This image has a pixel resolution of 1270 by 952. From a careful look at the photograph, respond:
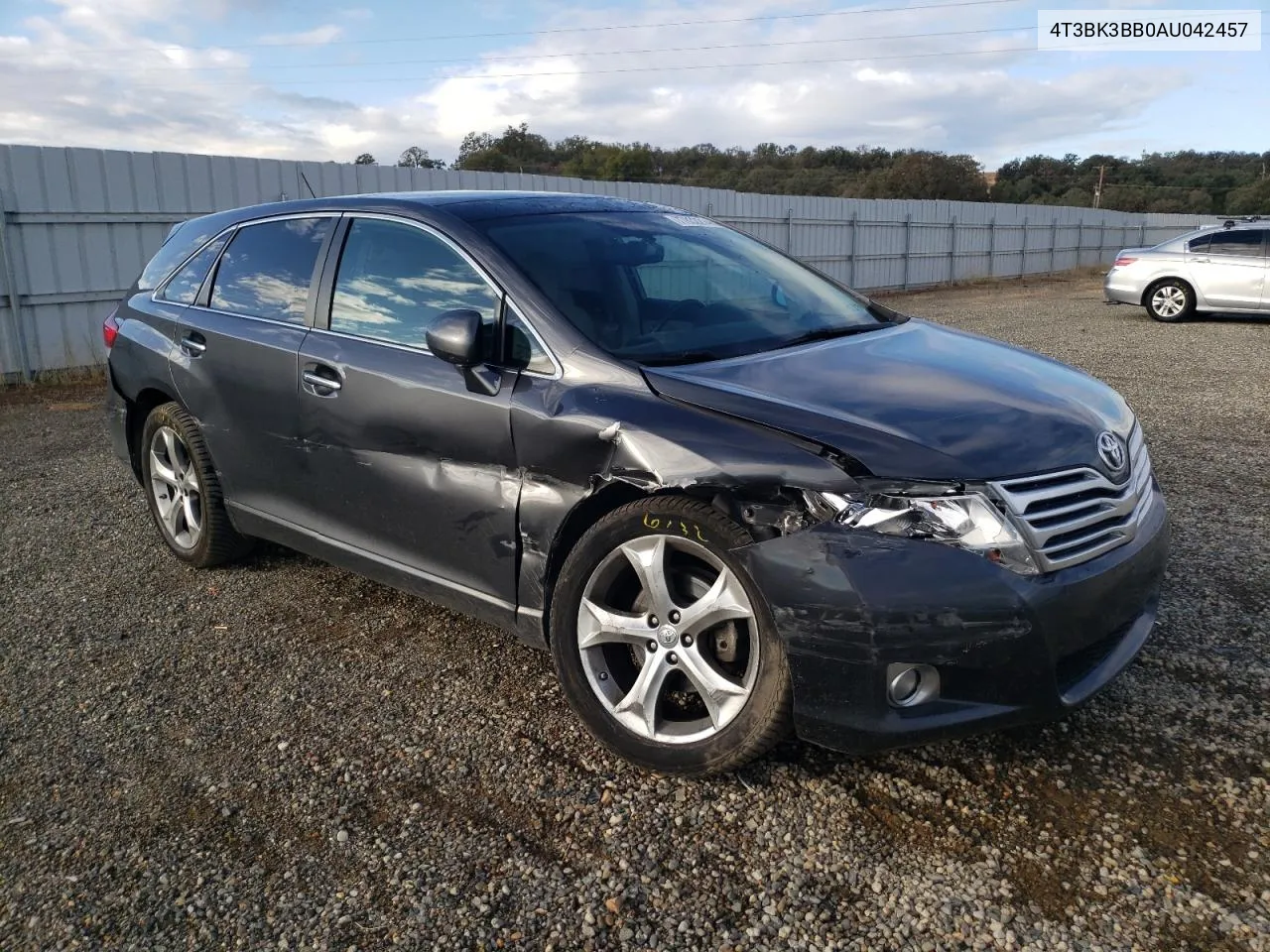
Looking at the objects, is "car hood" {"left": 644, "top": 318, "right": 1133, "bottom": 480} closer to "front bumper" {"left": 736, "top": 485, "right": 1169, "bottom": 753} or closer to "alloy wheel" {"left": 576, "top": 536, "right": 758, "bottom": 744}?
"front bumper" {"left": 736, "top": 485, "right": 1169, "bottom": 753}

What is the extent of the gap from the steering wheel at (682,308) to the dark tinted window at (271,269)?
1.52 meters

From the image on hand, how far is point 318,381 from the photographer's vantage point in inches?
147

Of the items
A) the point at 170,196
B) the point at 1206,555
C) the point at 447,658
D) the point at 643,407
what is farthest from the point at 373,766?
the point at 170,196

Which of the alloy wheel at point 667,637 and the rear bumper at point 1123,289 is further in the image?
the rear bumper at point 1123,289

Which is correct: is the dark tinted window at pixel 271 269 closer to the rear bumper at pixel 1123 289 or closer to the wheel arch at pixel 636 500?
the wheel arch at pixel 636 500

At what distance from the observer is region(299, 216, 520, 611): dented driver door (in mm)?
3221

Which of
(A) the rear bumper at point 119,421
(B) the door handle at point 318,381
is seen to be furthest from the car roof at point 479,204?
(A) the rear bumper at point 119,421

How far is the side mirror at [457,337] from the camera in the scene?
10.2 ft

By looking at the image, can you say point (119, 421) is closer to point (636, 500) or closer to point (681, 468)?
point (636, 500)

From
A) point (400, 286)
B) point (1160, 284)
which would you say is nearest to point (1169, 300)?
point (1160, 284)

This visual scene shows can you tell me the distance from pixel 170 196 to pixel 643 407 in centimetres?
1045

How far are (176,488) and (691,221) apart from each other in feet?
9.05

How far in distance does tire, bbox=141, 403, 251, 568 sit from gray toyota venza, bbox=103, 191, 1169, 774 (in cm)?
17

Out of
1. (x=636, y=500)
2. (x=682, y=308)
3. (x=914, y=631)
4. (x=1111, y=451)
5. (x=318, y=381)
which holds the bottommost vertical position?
(x=914, y=631)
